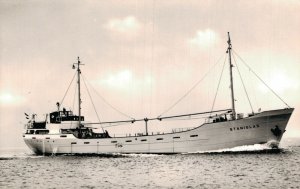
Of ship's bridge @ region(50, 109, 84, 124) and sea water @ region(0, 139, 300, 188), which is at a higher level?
ship's bridge @ region(50, 109, 84, 124)

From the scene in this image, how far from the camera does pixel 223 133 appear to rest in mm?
42125

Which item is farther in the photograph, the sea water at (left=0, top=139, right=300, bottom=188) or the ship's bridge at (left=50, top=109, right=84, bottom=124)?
the ship's bridge at (left=50, top=109, right=84, bottom=124)

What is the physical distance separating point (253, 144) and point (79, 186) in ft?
76.2

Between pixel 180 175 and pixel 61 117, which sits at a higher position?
pixel 61 117

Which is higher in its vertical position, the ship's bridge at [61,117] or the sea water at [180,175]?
the ship's bridge at [61,117]

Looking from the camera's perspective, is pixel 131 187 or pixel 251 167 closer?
pixel 131 187

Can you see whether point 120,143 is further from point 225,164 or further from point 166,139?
point 225,164

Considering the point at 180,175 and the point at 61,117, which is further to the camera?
the point at 61,117

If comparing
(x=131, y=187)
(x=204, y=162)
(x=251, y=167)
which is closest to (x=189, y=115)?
(x=204, y=162)

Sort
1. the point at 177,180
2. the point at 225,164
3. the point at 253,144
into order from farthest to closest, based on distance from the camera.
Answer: the point at 253,144 < the point at 225,164 < the point at 177,180

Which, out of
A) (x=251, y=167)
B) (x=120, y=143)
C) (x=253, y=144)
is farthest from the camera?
(x=120, y=143)

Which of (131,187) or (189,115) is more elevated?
(189,115)

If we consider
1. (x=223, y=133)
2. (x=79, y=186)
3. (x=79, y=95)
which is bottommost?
(x=79, y=186)

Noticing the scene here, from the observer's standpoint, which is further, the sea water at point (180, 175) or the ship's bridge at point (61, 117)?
the ship's bridge at point (61, 117)
